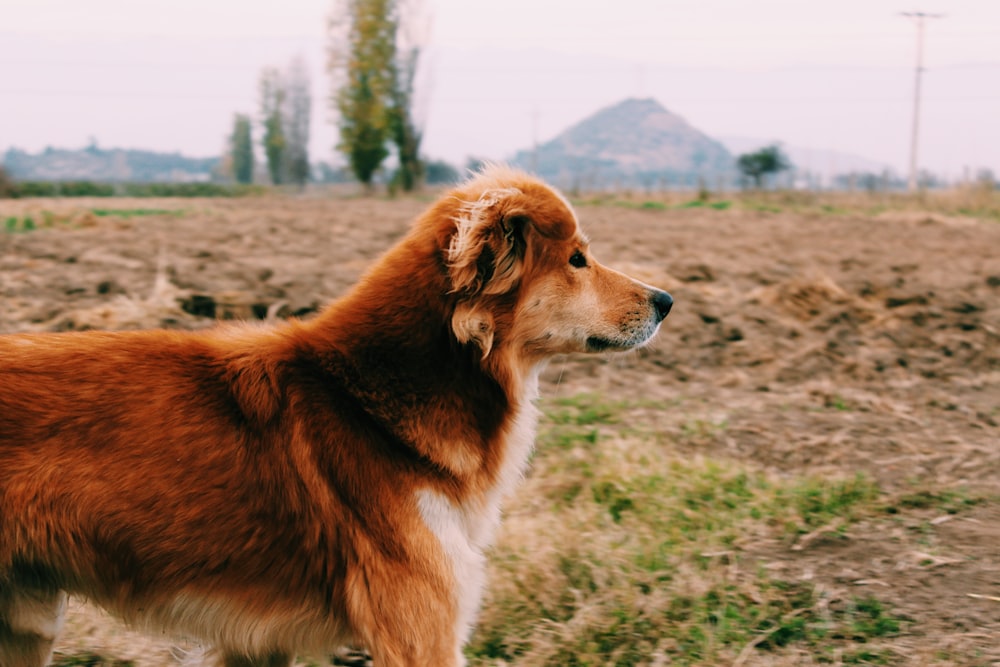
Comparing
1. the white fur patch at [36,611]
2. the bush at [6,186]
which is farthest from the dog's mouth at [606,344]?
the bush at [6,186]

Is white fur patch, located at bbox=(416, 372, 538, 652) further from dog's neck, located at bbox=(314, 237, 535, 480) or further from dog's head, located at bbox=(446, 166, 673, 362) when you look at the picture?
dog's head, located at bbox=(446, 166, 673, 362)

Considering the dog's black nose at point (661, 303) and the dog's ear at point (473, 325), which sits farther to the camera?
the dog's black nose at point (661, 303)

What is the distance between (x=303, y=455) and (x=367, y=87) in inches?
2254

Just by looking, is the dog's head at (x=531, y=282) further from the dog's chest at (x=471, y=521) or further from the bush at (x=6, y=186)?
the bush at (x=6, y=186)

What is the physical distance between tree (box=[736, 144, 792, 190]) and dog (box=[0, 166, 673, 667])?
52.1 m

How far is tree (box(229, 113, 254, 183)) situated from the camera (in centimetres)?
12206

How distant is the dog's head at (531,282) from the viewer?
9.98 feet

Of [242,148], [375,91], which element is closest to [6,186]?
[375,91]

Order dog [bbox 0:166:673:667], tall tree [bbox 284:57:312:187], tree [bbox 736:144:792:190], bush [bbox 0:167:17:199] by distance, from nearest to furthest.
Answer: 1. dog [bbox 0:166:673:667]
2. bush [bbox 0:167:17:199]
3. tree [bbox 736:144:792:190]
4. tall tree [bbox 284:57:312:187]

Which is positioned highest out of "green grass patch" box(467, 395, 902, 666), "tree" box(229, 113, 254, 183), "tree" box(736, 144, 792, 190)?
"tree" box(229, 113, 254, 183)

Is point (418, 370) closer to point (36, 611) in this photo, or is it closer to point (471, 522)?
point (471, 522)

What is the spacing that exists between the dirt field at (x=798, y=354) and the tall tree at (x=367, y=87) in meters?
42.4

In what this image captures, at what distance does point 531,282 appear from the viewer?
3203 mm

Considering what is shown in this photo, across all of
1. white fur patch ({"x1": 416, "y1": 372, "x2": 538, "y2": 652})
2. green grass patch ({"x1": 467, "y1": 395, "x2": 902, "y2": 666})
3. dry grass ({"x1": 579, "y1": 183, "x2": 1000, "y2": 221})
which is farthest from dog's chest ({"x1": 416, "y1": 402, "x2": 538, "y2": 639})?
dry grass ({"x1": 579, "y1": 183, "x2": 1000, "y2": 221})
